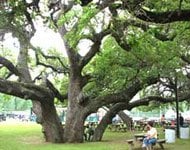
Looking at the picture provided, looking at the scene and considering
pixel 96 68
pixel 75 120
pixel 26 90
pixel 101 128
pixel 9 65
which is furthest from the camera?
pixel 101 128

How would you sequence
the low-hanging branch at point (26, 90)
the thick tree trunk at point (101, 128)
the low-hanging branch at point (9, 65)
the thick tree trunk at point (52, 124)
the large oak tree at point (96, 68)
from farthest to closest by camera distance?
1. the thick tree trunk at point (101, 128)
2. the thick tree trunk at point (52, 124)
3. the low-hanging branch at point (9, 65)
4. the low-hanging branch at point (26, 90)
5. the large oak tree at point (96, 68)

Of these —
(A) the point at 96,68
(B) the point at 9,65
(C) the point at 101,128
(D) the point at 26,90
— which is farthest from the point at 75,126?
(B) the point at 9,65

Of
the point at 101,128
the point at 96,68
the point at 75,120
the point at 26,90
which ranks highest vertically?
the point at 96,68

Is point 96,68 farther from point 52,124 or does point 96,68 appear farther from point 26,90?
point 26,90

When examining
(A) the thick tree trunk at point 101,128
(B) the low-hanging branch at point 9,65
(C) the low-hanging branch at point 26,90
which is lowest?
(A) the thick tree trunk at point 101,128

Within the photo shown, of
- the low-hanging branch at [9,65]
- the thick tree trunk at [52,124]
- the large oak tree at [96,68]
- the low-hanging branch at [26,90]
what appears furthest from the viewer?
the thick tree trunk at [52,124]

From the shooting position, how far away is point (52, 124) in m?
26.1

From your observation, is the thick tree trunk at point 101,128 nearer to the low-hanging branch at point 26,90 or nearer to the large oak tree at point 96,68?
the large oak tree at point 96,68

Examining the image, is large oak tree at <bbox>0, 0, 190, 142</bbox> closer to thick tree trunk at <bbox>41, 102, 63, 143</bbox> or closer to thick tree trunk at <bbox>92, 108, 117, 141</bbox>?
thick tree trunk at <bbox>41, 102, 63, 143</bbox>

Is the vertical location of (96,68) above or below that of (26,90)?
above

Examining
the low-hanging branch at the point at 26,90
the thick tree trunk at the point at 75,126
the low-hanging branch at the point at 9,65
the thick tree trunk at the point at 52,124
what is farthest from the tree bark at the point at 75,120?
the low-hanging branch at the point at 9,65

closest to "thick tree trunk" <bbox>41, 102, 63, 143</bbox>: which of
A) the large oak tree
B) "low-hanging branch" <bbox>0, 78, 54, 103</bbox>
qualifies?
the large oak tree

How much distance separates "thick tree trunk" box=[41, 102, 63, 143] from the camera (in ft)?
85.2

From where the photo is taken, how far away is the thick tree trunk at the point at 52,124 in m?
26.0
